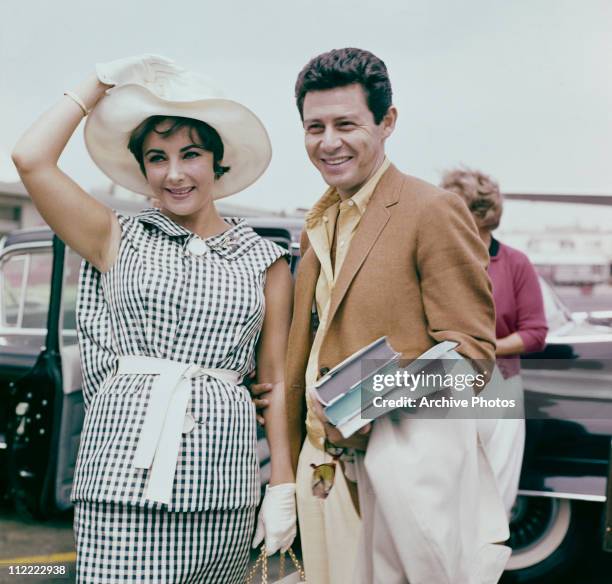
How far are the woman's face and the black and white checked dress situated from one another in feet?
0.19

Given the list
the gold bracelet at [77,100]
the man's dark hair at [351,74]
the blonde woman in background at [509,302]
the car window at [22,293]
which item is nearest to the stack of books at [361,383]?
the man's dark hair at [351,74]

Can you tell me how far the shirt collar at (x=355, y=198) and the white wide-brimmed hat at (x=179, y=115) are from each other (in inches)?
10.7

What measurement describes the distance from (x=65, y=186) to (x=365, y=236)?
0.68 metres

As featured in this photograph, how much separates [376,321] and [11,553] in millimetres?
2884

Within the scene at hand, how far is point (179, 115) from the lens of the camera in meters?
1.82

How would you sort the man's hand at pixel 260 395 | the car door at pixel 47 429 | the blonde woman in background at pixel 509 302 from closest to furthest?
the man's hand at pixel 260 395
the blonde woman in background at pixel 509 302
the car door at pixel 47 429

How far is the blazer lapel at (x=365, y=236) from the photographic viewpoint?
1676 millimetres

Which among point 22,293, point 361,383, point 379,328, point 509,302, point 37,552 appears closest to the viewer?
point 361,383

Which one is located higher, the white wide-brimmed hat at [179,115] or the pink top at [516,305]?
the white wide-brimmed hat at [179,115]

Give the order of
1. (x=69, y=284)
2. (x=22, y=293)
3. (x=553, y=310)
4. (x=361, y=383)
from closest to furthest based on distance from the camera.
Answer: (x=361, y=383) < (x=69, y=284) < (x=553, y=310) < (x=22, y=293)

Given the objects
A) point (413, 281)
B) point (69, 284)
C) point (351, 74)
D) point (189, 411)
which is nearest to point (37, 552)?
point (69, 284)

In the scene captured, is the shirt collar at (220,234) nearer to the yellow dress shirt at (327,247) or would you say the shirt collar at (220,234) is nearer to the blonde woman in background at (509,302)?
the yellow dress shirt at (327,247)

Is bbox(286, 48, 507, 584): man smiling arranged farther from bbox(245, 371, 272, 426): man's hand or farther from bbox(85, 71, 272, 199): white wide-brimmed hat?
bbox(85, 71, 272, 199): white wide-brimmed hat

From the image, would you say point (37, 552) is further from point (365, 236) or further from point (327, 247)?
point (365, 236)
